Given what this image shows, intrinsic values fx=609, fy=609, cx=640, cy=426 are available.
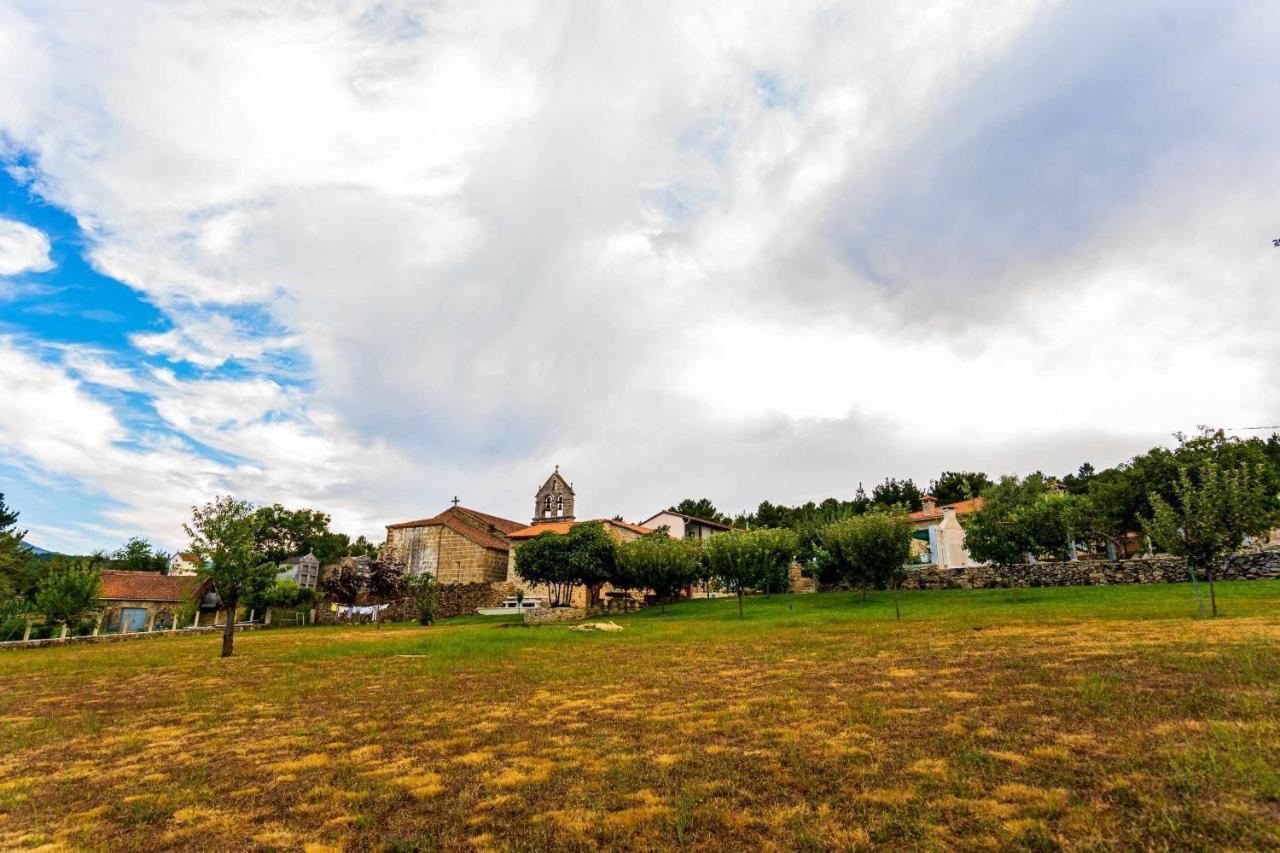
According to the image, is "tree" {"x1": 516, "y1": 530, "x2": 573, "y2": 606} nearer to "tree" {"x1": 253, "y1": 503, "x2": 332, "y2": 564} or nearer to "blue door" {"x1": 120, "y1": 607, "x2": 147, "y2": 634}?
"blue door" {"x1": 120, "y1": 607, "x2": 147, "y2": 634}

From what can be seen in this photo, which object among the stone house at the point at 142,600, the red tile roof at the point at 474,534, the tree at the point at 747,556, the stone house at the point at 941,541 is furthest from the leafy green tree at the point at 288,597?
the stone house at the point at 941,541

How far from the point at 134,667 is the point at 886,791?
2588 cm

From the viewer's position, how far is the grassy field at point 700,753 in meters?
5.64

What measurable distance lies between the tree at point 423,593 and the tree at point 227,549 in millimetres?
22415

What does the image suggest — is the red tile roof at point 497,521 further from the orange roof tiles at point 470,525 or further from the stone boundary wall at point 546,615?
the stone boundary wall at point 546,615

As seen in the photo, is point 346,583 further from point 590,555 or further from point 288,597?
point 590,555

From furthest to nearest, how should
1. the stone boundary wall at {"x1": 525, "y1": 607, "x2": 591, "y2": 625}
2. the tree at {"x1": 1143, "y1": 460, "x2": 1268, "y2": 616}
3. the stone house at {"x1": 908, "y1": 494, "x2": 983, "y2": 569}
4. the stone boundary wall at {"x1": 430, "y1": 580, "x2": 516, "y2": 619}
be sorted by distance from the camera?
the stone boundary wall at {"x1": 430, "y1": 580, "x2": 516, "y2": 619} < the stone house at {"x1": 908, "y1": 494, "x2": 983, "y2": 569} < the stone boundary wall at {"x1": 525, "y1": 607, "x2": 591, "y2": 625} < the tree at {"x1": 1143, "y1": 460, "x2": 1268, "y2": 616}

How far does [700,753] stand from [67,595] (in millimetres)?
43986

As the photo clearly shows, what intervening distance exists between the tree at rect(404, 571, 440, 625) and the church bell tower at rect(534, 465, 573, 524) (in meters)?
13.0

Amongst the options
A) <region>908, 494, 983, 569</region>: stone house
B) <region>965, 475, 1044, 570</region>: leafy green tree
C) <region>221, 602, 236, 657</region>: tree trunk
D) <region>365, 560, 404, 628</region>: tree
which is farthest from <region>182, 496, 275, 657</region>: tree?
<region>908, 494, 983, 569</region>: stone house

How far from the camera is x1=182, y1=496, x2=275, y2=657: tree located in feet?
80.3

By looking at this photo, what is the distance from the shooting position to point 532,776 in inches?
296

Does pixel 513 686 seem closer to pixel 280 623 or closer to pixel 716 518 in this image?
pixel 280 623

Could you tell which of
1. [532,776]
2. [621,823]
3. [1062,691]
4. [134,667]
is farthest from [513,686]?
[134,667]
